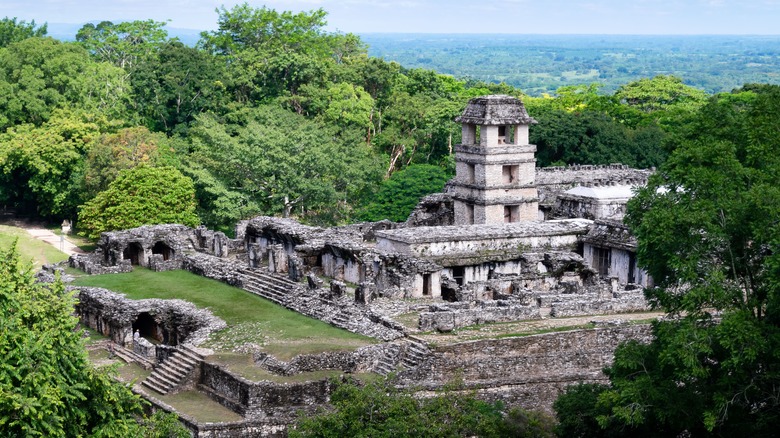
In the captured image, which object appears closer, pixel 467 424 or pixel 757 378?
pixel 757 378

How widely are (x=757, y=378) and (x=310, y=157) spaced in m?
38.5

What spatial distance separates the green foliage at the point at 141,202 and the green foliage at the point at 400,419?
103ft

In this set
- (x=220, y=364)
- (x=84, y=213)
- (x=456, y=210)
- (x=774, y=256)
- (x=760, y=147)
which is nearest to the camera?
(x=774, y=256)

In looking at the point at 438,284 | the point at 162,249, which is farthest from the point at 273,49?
the point at 438,284

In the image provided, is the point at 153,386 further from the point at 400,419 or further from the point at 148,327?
the point at 400,419

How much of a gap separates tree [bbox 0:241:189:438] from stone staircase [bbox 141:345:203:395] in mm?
8243

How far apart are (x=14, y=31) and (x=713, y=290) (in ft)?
310

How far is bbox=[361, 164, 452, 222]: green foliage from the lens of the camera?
71.2m

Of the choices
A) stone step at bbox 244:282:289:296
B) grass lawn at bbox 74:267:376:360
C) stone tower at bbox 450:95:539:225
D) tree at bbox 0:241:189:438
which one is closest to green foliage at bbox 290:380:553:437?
tree at bbox 0:241:189:438

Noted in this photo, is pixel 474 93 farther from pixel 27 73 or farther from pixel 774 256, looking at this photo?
pixel 774 256

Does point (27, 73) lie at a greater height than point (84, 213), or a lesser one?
greater

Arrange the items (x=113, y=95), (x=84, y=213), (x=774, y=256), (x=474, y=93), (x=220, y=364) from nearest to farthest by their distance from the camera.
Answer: (x=774, y=256)
(x=220, y=364)
(x=84, y=213)
(x=113, y=95)
(x=474, y=93)

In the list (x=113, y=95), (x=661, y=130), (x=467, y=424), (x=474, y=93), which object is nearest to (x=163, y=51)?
(x=113, y=95)

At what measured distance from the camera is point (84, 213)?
66.6m
